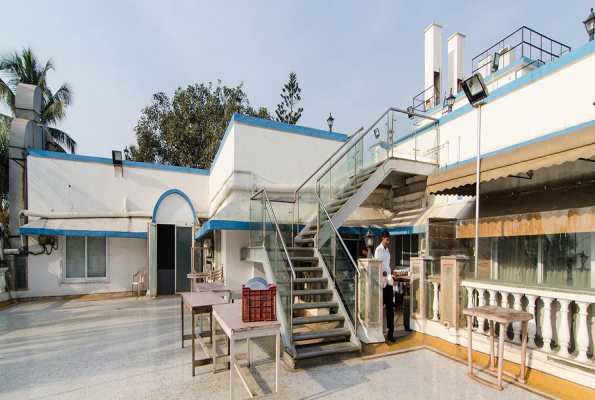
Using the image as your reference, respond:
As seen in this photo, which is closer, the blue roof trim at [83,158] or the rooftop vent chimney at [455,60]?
the blue roof trim at [83,158]

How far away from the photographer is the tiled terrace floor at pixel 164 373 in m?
Result: 3.80

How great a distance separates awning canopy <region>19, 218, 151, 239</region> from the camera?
10359 millimetres

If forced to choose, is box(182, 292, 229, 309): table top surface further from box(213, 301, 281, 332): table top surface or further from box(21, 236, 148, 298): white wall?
box(21, 236, 148, 298): white wall

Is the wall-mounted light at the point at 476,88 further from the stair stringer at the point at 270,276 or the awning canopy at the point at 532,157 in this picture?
the stair stringer at the point at 270,276

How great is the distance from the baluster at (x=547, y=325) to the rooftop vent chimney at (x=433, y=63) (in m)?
10.3

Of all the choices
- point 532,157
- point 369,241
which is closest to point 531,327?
point 532,157

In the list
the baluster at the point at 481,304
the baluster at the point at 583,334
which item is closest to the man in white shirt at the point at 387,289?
the baluster at the point at 481,304

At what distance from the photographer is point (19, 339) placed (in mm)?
6184

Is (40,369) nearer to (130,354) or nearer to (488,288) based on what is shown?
(130,354)

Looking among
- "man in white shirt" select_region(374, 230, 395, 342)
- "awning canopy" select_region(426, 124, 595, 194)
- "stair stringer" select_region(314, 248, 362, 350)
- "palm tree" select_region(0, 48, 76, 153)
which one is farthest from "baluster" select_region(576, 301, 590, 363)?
"palm tree" select_region(0, 48, 76, 153)

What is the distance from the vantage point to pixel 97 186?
11953 millimetres

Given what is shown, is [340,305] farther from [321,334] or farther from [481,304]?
[481,304]

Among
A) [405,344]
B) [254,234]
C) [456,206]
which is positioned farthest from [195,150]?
[405,344]

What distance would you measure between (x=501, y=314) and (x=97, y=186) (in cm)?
1300
